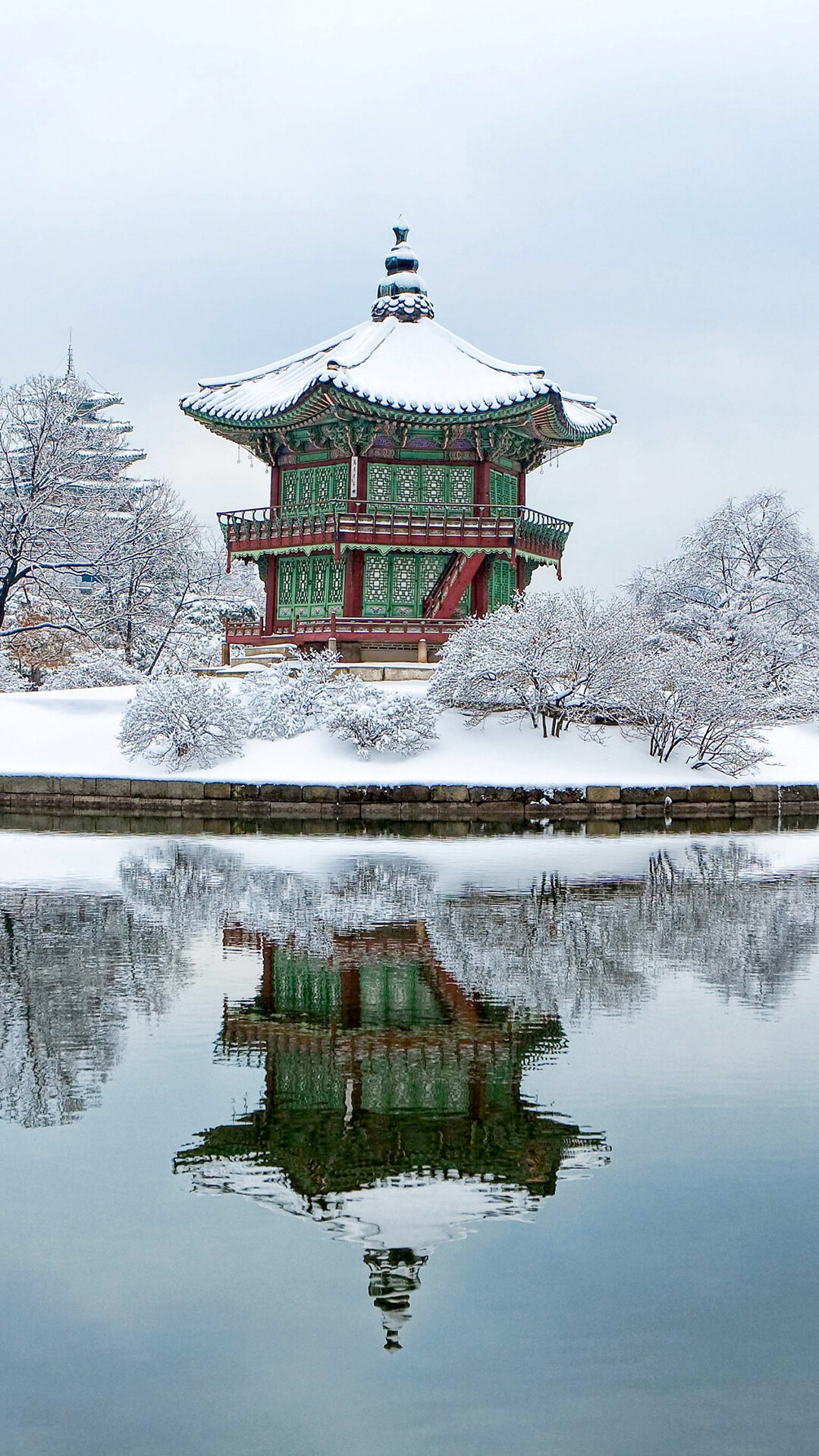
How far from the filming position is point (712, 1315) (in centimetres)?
494

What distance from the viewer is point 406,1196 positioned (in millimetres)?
6023

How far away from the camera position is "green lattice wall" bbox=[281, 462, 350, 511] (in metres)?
43.0

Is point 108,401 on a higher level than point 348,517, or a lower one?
higher

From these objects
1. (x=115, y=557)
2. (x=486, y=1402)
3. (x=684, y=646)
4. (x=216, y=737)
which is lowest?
(x=486, y=1402)

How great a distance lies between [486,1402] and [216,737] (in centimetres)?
2877

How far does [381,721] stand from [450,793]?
3324 millimetres

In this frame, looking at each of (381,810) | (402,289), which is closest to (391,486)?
(402,289)

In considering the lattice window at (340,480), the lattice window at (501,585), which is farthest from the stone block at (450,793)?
the lattice window at (340,480)

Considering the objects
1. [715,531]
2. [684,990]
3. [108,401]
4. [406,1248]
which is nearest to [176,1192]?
[406,1248]

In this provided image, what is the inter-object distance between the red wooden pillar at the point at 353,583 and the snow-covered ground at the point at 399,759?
6212mm

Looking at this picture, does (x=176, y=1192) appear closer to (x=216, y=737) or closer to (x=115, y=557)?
(x=216, y=737)

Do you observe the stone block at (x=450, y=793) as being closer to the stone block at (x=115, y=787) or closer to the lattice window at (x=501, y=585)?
the stone block at (x=115, y=787)

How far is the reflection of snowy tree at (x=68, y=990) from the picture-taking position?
25.5 ft

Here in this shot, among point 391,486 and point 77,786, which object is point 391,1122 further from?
point 391,486
